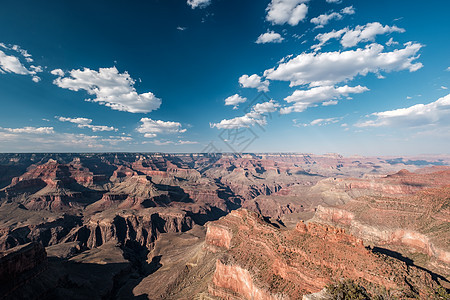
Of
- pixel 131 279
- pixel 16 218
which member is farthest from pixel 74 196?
pixel 131 279

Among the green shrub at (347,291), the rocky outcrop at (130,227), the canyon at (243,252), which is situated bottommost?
the rocky outcrop at (130,227)

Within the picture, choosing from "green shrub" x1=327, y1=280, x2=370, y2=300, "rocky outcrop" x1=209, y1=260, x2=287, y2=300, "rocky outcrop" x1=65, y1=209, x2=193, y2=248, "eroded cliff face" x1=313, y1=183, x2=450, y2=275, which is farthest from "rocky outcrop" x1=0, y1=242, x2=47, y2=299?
"eroded cliff face" x1=313, y1=183, x2=450, y2=275

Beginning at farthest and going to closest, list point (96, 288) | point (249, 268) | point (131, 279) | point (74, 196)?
point (74, 196)
point (131, 279)
point (96, 288)
point (249, 268)

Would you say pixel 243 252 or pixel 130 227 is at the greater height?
pixel 243 252

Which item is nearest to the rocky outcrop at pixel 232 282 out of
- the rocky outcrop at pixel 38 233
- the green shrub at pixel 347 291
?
the green shrub at pixel 347 291

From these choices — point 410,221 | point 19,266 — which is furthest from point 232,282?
point 410,221

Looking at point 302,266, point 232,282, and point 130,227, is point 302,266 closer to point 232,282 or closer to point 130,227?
point 232,282

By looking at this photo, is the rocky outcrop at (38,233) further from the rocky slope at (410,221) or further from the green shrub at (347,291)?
the rocky slope at (410,221)

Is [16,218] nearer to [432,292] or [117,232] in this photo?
[117,232]
